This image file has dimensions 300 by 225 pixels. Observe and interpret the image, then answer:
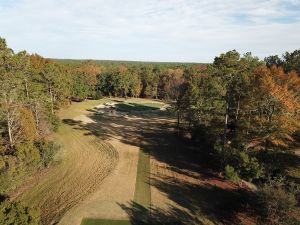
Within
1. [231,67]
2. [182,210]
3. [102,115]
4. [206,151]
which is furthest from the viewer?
[102,115]

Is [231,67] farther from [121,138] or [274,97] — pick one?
[121,138]

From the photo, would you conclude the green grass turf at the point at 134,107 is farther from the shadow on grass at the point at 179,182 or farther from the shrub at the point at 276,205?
the shrub at the point at 276,205

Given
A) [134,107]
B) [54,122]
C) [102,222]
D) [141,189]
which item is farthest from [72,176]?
[134,107]

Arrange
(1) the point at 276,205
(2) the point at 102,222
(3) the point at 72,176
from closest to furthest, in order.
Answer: (1) the point at 276,205, (2) the point at 102,222, (3) the point at 72,176

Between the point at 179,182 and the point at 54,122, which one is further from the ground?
the point at 54,122

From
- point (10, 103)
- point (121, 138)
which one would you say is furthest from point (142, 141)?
point (10, 103)

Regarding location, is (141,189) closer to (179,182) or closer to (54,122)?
(179,182)

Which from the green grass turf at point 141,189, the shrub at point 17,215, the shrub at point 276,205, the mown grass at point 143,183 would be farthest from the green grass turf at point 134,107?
the shrub at point 17,215
